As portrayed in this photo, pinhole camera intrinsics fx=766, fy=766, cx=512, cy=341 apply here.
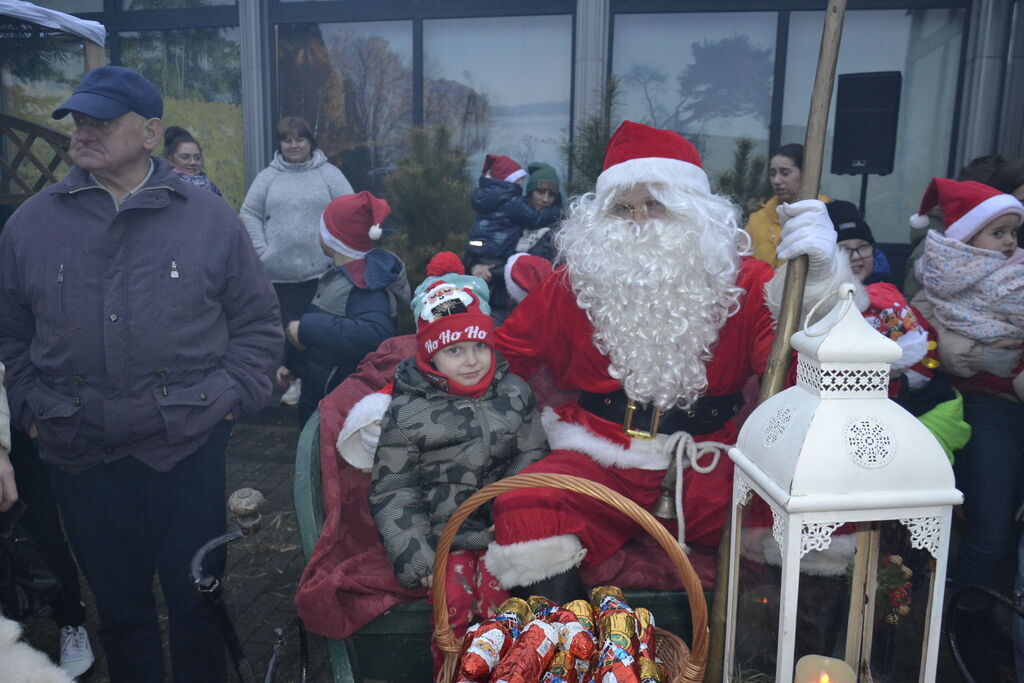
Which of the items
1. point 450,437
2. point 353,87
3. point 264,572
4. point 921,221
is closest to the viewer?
point 450,437

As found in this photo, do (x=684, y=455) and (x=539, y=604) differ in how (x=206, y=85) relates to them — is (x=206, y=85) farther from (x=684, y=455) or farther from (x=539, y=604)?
(x=539, y=604)

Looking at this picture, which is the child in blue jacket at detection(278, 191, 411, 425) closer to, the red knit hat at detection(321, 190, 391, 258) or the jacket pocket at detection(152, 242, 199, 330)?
the red knit hat at detection(321, 190, 391, 258)

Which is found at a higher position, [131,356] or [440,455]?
[131,356]

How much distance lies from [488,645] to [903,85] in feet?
26.1

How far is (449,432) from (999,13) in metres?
7.39

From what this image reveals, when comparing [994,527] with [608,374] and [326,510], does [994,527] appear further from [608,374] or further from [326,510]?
[326,510]

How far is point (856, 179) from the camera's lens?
7.94m

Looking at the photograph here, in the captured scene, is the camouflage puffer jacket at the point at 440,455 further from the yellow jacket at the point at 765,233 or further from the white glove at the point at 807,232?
the yellow jacket at the point at 765,233

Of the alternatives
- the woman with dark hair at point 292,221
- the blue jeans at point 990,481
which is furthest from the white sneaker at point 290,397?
the blue jeans at point 990,481

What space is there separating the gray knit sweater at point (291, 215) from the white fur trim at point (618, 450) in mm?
3810

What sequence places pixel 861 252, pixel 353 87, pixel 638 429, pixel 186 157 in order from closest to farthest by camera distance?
pixel 638 429
pixel 861 252
pixel 186 157
pixel 353 87

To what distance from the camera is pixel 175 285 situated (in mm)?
2398

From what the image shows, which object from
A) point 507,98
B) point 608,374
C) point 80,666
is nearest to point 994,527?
point 608,374

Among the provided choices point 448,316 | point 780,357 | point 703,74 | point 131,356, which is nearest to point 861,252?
point 780,357
